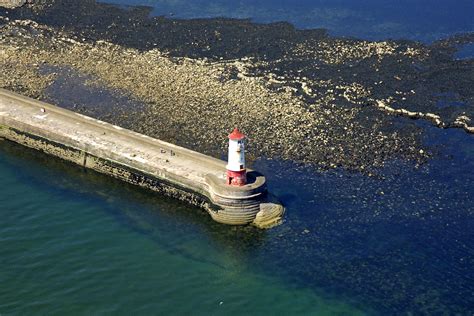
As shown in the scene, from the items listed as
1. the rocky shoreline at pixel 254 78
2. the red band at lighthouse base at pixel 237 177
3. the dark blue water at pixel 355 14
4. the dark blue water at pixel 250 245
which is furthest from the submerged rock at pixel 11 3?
the red band at lighthouse base at pixel 237 177

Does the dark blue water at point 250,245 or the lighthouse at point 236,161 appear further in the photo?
the lighthouse at point 236,161

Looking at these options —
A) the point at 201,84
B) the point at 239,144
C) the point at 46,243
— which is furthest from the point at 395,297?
the point at 201,84

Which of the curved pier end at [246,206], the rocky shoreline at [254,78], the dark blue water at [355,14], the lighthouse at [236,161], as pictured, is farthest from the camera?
the dark blue water at [355,14]

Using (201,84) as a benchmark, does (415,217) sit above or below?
below

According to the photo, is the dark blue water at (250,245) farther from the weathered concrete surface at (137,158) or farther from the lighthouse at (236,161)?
the lighthouse at (236,161)

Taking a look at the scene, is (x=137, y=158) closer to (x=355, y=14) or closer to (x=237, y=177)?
(x=237, y=177)

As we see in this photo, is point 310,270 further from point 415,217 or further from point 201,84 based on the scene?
point 201,84

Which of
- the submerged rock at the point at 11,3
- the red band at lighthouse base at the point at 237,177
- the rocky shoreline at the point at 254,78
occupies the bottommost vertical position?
the red band at lighthouse base at the point at 237,177
